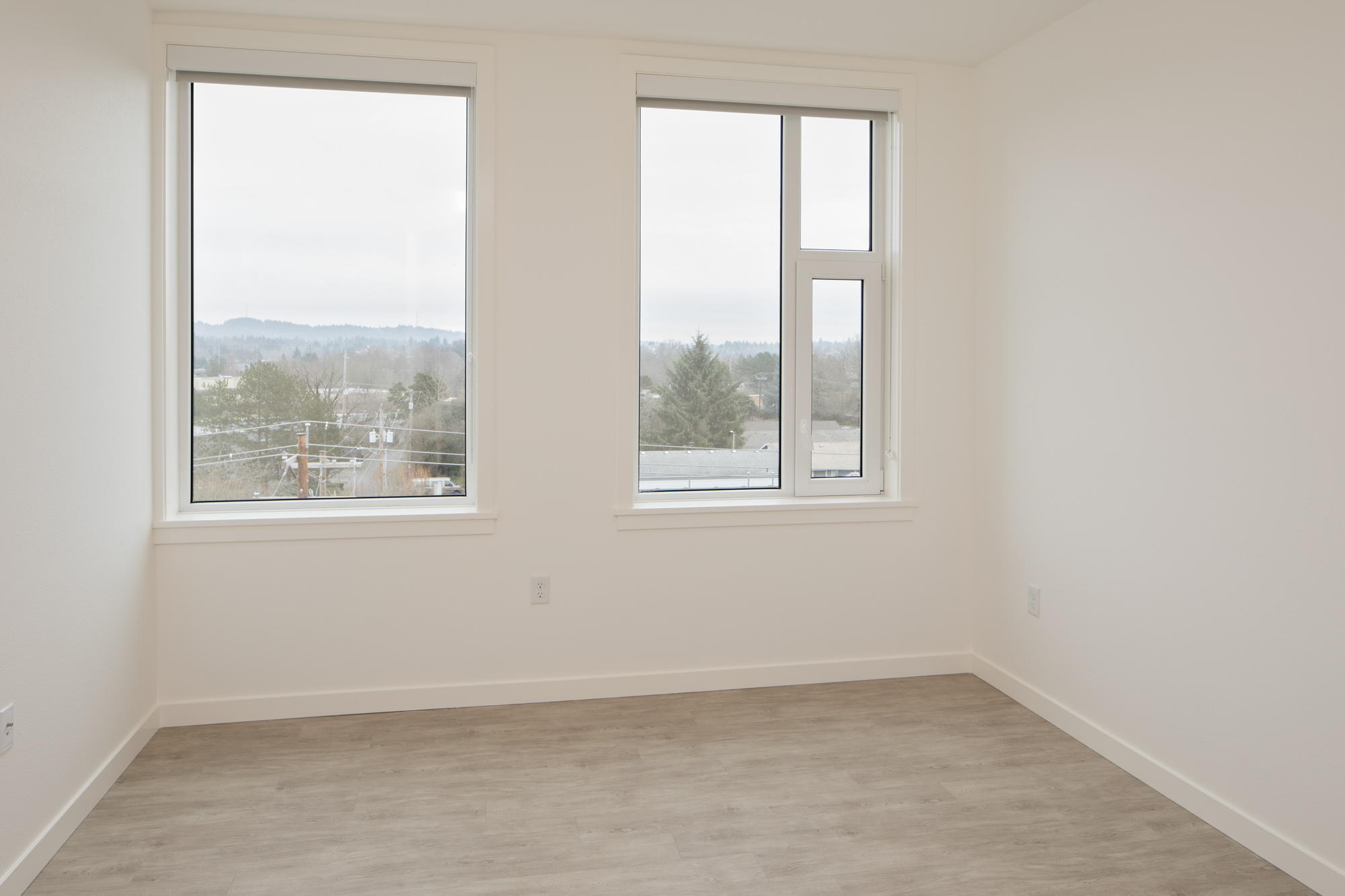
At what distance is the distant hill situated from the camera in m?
3.10

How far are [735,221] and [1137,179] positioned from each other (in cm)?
147

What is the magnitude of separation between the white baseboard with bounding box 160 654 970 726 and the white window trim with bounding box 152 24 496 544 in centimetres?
60

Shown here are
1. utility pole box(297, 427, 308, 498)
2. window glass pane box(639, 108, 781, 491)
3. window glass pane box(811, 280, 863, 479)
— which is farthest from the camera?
window glass pane box(811, 280, 863, 479)

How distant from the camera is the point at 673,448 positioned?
3.44 meters

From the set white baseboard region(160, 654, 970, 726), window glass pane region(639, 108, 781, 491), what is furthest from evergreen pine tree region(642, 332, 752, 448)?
white baseboard region(160, 654, 970, 726)

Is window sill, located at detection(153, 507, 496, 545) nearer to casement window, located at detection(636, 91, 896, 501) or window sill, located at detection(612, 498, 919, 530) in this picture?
window sill, located at detection(612, 498, 919, 530)

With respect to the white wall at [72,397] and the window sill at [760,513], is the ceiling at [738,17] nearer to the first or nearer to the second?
the white wall at [72,397]

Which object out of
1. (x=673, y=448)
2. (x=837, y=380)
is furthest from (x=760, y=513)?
(x=837, y=380)

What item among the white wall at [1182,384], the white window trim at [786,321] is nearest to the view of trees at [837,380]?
the white window trim at [786,321]

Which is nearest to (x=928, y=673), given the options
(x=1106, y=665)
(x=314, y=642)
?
(x=1106, y=665)

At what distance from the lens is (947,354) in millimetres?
3498

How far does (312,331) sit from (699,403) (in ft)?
5.06

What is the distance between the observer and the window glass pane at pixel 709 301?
11.1ft

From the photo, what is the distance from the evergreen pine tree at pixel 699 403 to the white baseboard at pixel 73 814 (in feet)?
6.78
